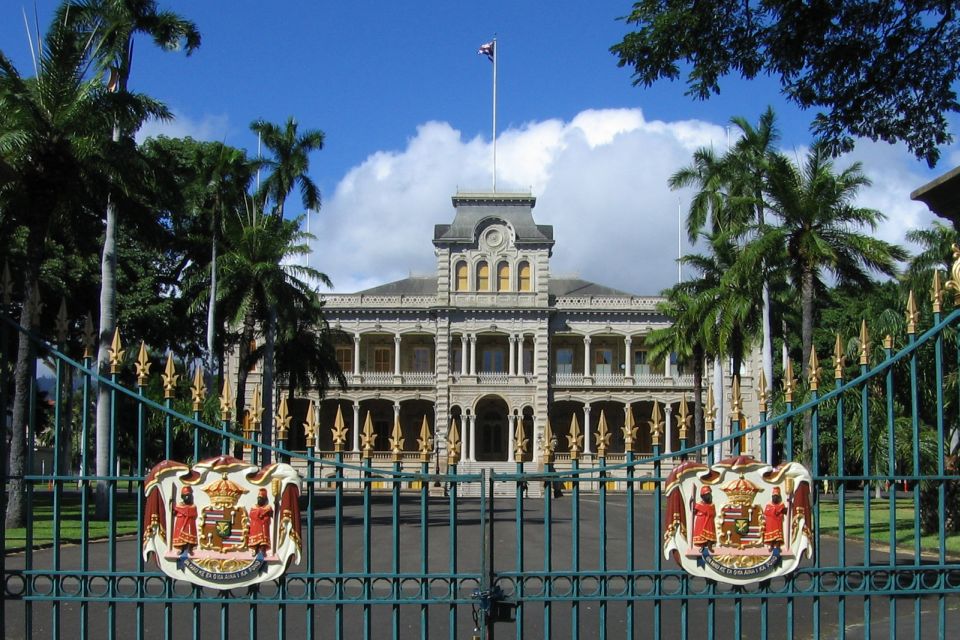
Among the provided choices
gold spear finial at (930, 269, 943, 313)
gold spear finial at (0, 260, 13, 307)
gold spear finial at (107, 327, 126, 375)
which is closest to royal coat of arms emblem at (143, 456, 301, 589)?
gold spear finial at (107, 327, 126, 375)

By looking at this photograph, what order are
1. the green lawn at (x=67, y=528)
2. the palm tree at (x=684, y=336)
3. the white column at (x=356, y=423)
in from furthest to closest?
the white column at (x=356, y=423) → the palm tree at (x=684, y=336) → the green lawn at (x=67, y=528)

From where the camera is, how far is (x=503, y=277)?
172ft

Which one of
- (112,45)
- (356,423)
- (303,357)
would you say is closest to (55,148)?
(112,45)

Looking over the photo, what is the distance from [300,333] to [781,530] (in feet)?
95.8

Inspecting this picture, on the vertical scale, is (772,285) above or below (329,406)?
above

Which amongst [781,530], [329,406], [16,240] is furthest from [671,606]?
[329,406]

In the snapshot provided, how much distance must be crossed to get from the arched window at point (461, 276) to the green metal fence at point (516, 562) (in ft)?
102

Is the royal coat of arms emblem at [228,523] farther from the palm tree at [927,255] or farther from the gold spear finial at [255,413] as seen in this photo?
the palm tree at [927,255]

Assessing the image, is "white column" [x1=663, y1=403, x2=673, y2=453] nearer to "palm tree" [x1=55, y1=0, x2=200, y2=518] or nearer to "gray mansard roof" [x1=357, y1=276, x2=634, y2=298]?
"gray mansard roof" [x1=357, y1=276, x2=634, y2=298]

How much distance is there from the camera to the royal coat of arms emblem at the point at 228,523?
225 inches

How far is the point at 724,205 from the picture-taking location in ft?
100

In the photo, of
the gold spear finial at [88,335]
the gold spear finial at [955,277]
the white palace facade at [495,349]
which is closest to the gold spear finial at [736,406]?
the gold spear finial at [955,277]

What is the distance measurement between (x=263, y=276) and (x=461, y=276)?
23.4 m

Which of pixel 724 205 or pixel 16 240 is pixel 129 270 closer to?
pixel 16 240
